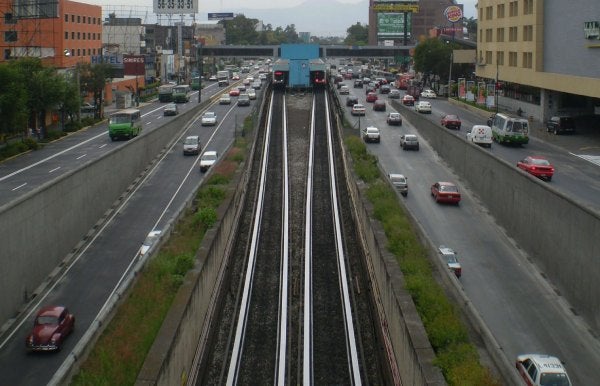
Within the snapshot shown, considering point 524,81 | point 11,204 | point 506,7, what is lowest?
point 11,204

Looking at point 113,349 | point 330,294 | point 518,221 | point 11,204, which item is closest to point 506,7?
point 518,221

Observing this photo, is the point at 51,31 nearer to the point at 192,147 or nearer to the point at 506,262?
the point at 192,147

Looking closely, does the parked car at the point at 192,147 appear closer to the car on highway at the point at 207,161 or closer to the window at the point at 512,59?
the car on highway at the point at 207,161

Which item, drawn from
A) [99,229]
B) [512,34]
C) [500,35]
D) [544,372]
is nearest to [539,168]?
[544,372]

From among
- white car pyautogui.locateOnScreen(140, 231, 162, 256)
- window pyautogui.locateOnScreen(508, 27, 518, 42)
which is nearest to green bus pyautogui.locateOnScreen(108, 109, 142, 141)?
white car pyautogui.locateOnScreen(140, 231, 162, 256)

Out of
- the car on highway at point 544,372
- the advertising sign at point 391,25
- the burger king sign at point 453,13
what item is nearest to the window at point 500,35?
the burger king sign at point 453,13

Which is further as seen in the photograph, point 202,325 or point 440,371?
point 202,325

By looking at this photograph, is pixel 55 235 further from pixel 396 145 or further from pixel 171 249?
pixel 396 145
